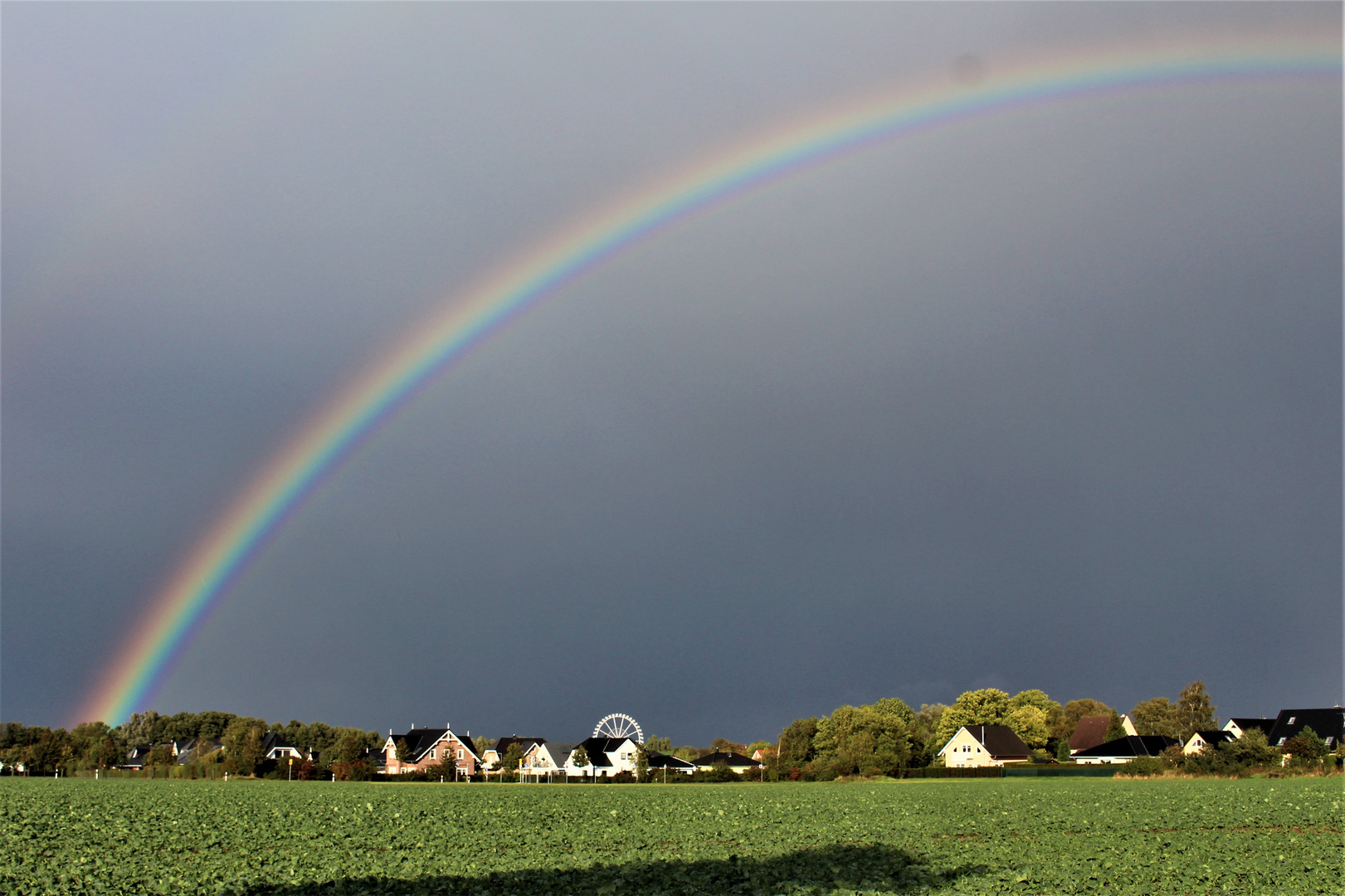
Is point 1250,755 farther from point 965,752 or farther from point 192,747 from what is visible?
point 192,747

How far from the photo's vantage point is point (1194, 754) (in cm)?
7850

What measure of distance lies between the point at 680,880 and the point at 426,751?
443ft

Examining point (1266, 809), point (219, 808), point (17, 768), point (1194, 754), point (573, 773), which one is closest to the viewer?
point (1266, 809)

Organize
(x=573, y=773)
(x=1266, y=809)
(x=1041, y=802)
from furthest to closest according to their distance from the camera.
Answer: (x=573, y=773)
(x=1041, y=802)
(x=1266, y=809)

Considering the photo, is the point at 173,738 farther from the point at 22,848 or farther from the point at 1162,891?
the point at 1162,891

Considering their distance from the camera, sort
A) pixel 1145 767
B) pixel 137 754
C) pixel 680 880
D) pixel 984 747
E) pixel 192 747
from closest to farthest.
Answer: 1. pixel 680 880
2. pixel 1145 767
3. pixel 984 747
4. pixel 192 747
5. pixel 137 754

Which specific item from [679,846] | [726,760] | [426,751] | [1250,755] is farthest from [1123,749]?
[679,846]

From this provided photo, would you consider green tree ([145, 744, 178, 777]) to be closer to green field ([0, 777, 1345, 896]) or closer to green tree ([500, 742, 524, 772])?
green tree ([500, 742, 524, 772])

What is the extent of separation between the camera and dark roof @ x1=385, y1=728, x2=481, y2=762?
475ft

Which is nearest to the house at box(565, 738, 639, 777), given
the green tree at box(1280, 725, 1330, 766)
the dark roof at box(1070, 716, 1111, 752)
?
the dark roof at box(1070, 716, 1111, 752)

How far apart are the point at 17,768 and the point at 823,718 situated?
115 meters

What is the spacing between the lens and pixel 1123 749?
125750 mm

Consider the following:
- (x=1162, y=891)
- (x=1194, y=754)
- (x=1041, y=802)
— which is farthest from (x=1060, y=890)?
(x=1194, y=754)

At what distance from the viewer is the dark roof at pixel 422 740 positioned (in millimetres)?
144875
